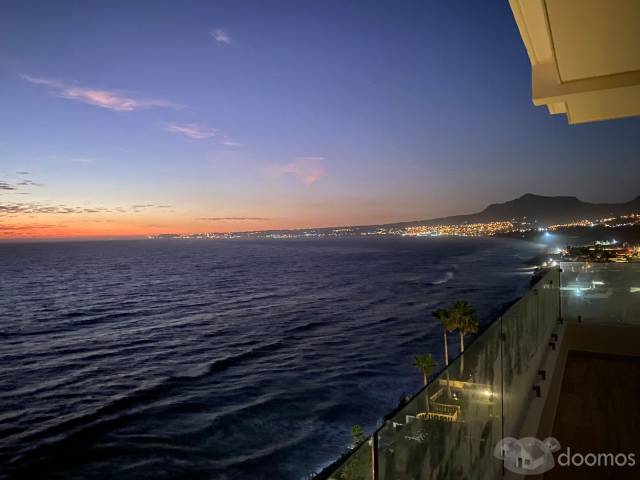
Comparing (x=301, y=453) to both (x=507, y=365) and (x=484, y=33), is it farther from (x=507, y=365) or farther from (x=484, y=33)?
(x=484, y=33)

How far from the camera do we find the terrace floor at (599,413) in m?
3.14

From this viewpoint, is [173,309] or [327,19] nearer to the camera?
[327,19]

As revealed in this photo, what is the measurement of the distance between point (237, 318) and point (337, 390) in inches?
678

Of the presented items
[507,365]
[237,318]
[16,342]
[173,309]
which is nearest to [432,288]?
[237,318]

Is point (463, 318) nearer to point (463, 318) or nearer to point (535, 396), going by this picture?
point (463, 318)

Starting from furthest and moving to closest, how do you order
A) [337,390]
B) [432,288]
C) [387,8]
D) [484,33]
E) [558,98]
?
[432,288] → [337,390] → [484,33] → [387,8] → [558,98]

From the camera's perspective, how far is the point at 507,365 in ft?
9.53

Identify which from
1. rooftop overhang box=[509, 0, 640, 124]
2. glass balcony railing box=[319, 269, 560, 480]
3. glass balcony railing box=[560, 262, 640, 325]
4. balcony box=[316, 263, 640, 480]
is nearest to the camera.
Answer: glass balcony railing box=[319, 269, 560, 480]

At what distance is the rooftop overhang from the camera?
5.30ft

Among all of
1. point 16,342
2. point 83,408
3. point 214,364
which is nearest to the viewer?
point 83,408
